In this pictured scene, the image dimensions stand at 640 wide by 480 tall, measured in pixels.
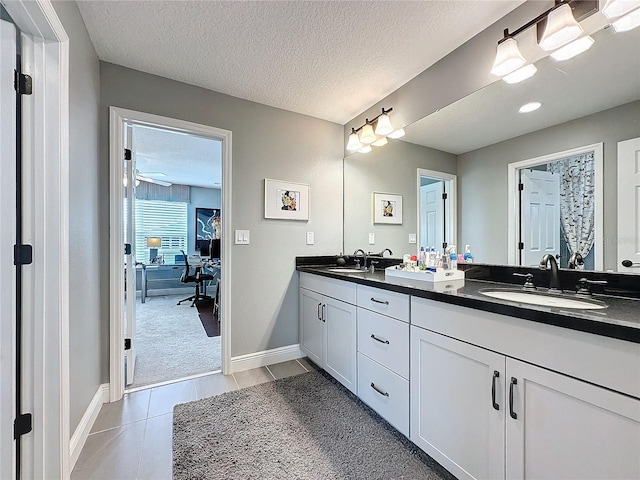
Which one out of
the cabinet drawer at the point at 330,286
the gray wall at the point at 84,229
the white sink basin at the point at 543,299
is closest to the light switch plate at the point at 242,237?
the cabinet drawer at the point at 330,286

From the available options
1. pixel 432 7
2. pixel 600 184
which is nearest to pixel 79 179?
pixel 432 7

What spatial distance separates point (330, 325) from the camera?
210 centimetres

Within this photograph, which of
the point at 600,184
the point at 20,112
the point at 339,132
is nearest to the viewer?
the point at 20,112

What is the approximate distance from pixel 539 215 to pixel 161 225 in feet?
20.4

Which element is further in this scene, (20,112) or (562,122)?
(562,122)

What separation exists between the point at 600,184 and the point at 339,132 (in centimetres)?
215

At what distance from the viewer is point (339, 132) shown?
9.55 ft

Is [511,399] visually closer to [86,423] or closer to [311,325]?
[311,325]

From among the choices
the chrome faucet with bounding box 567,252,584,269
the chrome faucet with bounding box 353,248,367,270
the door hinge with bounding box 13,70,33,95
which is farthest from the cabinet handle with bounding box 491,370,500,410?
the door hinge with bounding box 13,70,33,95

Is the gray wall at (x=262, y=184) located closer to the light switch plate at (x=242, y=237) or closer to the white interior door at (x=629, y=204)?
the light switch plate at (x=242, y=237)

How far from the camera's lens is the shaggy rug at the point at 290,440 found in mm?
1299

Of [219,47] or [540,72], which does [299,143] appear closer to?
[219,47]

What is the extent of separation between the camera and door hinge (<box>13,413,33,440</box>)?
113cm

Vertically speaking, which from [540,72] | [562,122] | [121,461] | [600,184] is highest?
[540,72]
